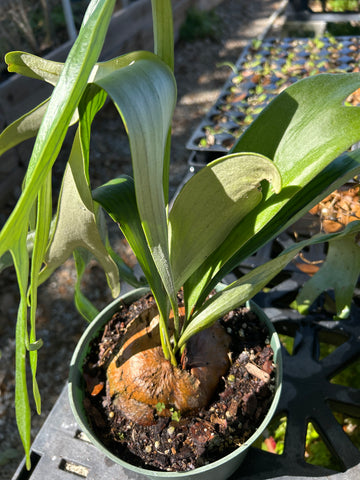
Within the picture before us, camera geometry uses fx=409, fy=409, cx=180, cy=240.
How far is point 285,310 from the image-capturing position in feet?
2.89

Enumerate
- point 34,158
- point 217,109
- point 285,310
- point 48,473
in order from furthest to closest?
point 217,109, point 285,310, point 48,473, point 34,158

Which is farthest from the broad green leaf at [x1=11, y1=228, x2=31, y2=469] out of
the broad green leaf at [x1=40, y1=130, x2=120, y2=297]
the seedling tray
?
the seedling tray

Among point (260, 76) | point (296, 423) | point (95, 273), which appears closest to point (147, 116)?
point (296, 423)

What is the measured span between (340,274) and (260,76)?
40.1 inches

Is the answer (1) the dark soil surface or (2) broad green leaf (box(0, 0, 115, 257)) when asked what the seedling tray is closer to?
(1) the dark soil surface

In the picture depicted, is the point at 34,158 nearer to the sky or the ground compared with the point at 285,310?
nearer to the sky

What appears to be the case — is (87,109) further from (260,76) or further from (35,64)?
(260,76)

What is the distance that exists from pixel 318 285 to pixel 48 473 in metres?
0.56

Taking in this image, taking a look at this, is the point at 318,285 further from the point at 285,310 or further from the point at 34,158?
the point at 34,158

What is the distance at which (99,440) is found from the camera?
593mm

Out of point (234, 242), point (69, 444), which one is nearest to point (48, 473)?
point (69, 444)

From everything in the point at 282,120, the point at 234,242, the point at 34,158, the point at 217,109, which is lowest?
the point at 217,109

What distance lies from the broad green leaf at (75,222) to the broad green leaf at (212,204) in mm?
103

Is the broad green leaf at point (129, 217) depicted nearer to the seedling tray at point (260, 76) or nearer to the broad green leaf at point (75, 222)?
the broad green leaf at point (75, 222)
